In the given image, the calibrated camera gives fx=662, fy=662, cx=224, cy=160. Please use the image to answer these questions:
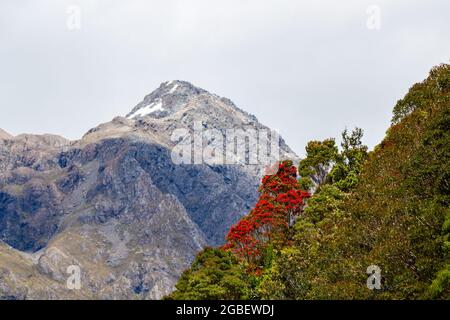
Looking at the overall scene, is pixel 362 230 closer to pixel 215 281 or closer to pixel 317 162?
pixel 215 281

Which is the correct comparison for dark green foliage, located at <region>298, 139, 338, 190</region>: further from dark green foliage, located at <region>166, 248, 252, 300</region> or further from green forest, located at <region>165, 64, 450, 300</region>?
dark green foliage, located at <region>166, 248, 252, 300</region>

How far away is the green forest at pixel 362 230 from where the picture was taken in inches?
1682

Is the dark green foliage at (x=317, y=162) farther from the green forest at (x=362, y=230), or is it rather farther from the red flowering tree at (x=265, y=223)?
the red flowering tree at (x=265, y=223)

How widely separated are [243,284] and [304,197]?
21.0 meters

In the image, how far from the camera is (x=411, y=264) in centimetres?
4322

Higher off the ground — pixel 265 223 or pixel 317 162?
pixel 317 162

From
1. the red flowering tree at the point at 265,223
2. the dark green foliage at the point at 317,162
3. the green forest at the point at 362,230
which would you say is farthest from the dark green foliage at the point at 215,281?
the dark green foliage at the point at 317,162

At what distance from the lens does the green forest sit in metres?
42.7

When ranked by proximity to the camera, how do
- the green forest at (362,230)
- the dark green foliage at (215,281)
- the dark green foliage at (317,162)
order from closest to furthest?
the green forest at (362,230)
the dark green foliage at (215,281)
the dark green foliage at (317,162)

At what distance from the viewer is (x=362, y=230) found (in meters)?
49.5

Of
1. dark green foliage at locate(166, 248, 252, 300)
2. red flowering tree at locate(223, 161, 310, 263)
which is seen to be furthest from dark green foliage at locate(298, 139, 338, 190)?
dark green foliage at locate(166, 248, 252, 300)

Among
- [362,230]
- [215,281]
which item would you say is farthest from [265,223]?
[362,230]

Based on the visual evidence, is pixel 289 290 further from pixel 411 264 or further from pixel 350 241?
pixel 411 264

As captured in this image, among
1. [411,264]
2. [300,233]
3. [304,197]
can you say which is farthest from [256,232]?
[411,264]
